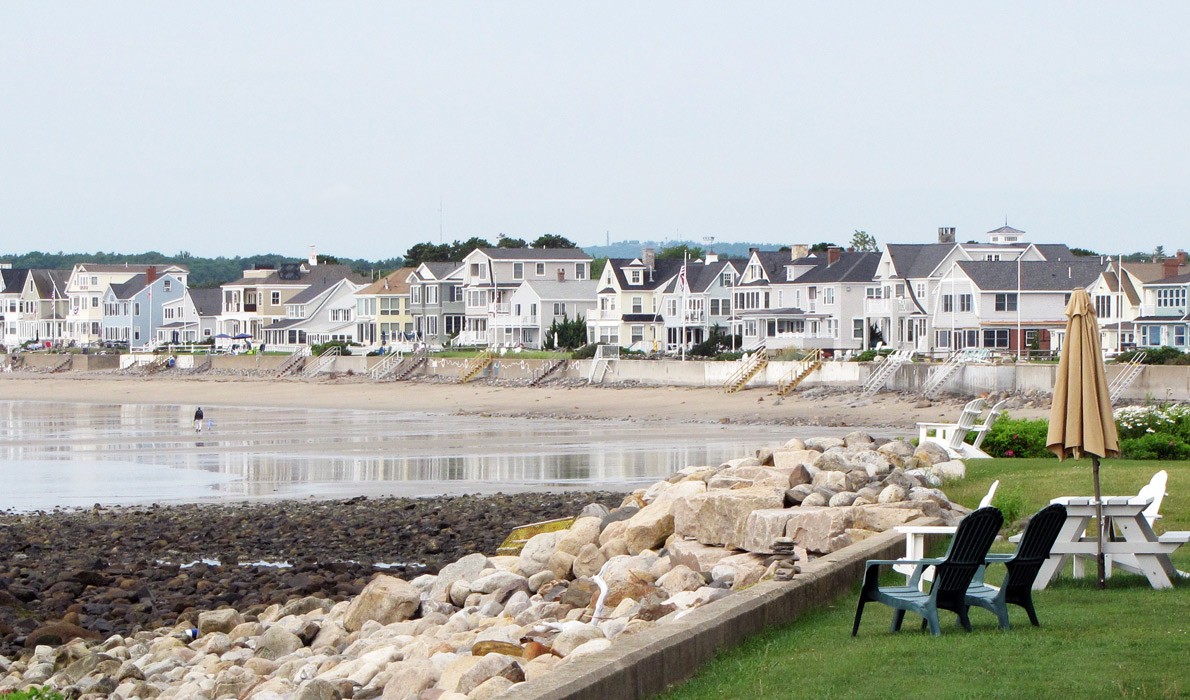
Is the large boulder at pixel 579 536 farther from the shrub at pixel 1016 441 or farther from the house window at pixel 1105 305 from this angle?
the house window at pixel 1105 305

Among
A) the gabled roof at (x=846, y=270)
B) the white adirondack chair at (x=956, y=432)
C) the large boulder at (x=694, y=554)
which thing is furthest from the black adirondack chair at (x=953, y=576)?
the gabled roof at (x=846, y=270)

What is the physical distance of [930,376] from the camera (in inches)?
2253

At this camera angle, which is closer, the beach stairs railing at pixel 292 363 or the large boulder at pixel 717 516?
the large boulder at pixel 717 516

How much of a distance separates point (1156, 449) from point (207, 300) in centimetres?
11688

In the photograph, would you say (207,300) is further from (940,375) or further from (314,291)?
(940,375)

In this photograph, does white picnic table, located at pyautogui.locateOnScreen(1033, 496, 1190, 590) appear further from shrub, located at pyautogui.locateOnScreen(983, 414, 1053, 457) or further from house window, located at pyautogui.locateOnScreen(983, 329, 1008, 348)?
house window, located at pyautogui.locateOnScreen(983, 329, 1008, 348)

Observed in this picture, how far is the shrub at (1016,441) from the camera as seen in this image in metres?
21.4

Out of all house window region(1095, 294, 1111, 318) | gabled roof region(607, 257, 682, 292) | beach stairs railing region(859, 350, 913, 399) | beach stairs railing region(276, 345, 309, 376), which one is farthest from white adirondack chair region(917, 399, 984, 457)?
gabled roof region(607, 257, 682, 292)

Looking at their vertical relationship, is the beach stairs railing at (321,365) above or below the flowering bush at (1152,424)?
below

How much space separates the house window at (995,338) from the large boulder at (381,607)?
2543 inches

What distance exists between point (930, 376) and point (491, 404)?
1894 centimetres

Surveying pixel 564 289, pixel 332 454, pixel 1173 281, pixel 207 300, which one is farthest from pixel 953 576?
pixel 207 300

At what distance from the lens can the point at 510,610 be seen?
12.3 m

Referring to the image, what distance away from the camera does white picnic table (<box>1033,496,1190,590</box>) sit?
1055cm
